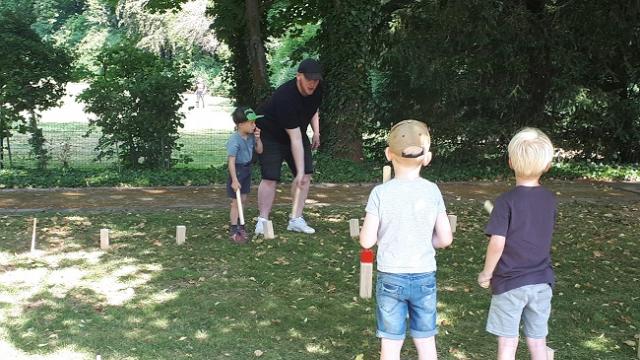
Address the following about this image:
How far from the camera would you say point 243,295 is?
17.5 feet

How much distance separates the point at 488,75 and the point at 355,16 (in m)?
2.76

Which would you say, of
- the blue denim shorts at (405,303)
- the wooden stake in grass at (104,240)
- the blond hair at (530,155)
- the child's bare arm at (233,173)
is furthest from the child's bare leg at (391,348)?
the wooden stake in grass at (104,240)

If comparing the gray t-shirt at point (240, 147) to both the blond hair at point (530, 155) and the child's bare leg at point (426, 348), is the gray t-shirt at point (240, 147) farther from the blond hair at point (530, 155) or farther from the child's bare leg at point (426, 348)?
the blond hair at point (530, 155)

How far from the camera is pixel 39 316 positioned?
15.8ft

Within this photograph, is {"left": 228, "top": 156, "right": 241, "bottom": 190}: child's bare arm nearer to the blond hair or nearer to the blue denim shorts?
the blue denim shorts

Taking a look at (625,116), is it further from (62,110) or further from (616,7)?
(62,110)

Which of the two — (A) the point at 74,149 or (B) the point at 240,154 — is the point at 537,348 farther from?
(A) the point at 74,149

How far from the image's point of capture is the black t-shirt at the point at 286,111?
6.83 metres

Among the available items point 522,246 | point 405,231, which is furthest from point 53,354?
point 522,246

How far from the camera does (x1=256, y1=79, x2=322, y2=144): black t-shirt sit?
6.83 m

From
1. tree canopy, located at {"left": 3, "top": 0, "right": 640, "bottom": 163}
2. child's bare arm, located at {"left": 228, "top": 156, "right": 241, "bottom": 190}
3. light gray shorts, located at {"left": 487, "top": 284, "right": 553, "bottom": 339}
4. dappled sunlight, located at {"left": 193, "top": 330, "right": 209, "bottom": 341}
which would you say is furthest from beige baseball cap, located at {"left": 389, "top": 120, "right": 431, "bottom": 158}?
tree canopy, located at {"left": 3, "top": 0, "right": 640, "bottom": 163}

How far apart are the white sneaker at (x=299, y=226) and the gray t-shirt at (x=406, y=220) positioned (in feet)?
12.8

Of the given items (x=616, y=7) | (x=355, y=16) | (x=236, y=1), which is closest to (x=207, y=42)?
(x=236, y=1)

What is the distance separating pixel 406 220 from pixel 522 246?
62cm
